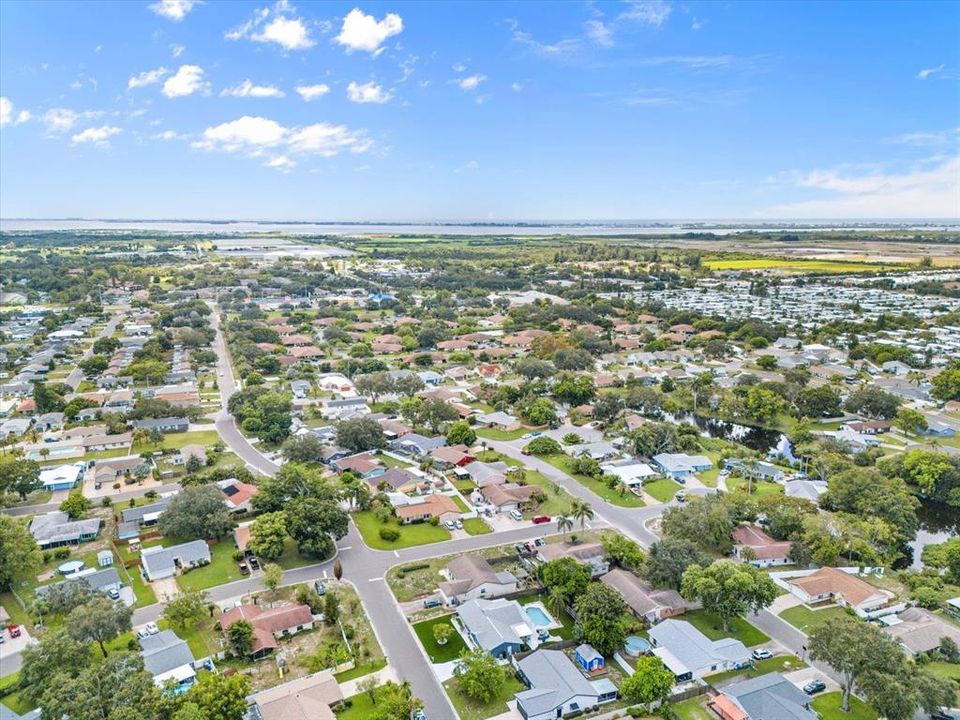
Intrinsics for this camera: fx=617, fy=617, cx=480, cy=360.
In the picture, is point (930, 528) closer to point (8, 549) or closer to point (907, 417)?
point (907, 417)

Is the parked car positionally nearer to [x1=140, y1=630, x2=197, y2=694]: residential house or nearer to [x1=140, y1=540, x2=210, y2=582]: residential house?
[x1=140, y1=630, x2=197, y2=694]: residential house

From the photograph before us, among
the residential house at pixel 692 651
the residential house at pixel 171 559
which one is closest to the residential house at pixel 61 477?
the residential house at pixel 171 559

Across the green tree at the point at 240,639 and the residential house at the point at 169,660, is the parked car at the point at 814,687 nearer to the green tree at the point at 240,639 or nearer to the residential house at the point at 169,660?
the green tree at the point at 240,639

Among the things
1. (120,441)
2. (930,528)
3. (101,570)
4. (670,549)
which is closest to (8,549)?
(101,570)

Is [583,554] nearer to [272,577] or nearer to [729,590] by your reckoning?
[729,590]

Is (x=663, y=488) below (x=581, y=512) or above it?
below

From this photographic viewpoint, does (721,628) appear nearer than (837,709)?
No

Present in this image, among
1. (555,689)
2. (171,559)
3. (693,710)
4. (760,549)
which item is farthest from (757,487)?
(171,559)
